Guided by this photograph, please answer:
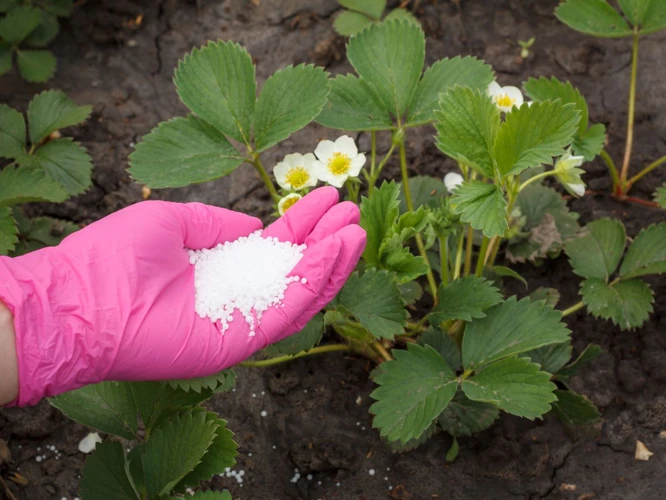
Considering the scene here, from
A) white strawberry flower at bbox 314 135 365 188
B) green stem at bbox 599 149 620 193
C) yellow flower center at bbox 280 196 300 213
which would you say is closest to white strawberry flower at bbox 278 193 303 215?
yellow flower center at bbox 280 196 300 213

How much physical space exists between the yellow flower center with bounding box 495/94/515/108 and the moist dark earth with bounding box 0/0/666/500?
0.52m

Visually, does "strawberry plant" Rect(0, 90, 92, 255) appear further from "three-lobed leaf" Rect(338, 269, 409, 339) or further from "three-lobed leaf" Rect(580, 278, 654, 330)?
"three-lobed leaf" Rect(580, 278, 654, 330)

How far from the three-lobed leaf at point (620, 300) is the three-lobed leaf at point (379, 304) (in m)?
0.62

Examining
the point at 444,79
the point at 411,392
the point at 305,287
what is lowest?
the point at 411,392

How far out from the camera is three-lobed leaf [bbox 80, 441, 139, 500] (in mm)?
1630

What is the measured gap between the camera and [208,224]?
178 centimetres

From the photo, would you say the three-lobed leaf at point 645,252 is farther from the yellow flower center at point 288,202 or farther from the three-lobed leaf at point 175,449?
the three-lobed leaf at point 175,449

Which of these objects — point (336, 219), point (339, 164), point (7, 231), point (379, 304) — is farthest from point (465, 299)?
point (7, 231)

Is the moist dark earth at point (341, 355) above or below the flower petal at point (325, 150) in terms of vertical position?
below

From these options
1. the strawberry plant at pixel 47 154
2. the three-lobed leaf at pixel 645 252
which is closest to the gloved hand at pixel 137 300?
the strawberry plant at pixel 47 154

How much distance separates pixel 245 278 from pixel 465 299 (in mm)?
550

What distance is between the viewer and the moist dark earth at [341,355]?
6.35ft

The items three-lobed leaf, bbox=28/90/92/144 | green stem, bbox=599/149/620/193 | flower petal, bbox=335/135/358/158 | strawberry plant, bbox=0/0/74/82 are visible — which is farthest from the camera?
strawberry plant, bbox=0/0/74/82

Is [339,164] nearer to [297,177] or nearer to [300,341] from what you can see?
[297,177]
